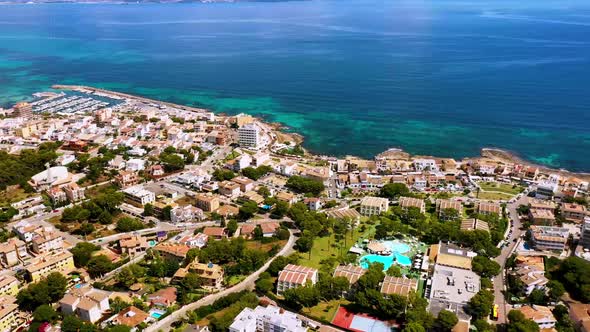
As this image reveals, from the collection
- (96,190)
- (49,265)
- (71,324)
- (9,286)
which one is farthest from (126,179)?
(71,324)

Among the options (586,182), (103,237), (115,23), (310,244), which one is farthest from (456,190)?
(115,23)

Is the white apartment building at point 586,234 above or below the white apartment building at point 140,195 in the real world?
above

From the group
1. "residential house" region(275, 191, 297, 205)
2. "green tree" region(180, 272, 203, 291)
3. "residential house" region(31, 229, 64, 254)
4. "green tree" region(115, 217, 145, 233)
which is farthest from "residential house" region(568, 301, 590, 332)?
"residential house" region(31, 229, 64, 254)

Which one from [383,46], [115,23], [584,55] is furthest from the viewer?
[115,23]

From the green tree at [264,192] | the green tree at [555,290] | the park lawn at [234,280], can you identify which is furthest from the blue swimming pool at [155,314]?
the green tree at [555,290]

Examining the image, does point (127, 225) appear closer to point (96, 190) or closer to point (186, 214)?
point (186, 214)

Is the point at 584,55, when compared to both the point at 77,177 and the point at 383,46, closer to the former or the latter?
the point at 383,46

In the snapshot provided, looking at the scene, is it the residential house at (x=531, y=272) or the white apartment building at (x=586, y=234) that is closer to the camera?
the residential house at (x=531, y=272)

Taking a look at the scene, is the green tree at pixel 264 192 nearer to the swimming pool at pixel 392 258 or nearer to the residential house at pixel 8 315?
the swimming pool at pixel 392 258
